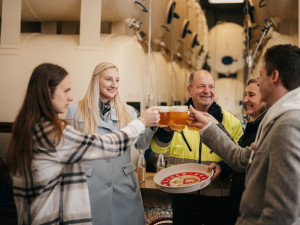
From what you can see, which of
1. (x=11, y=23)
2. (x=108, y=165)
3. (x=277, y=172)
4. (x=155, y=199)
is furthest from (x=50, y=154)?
(x=11, y=23)

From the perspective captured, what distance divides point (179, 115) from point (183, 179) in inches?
15.3

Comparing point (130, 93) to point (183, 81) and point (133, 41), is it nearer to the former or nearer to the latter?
point (133, 41)

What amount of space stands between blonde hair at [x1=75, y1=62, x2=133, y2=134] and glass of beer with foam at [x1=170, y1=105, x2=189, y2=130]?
0.41m

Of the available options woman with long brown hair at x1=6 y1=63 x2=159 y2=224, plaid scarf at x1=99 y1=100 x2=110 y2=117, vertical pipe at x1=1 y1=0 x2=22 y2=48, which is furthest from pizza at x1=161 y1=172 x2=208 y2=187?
vertical pipe at x1=1 y1=0 x2=22 y2=48

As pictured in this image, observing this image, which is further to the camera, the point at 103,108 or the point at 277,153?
the point at 103,108

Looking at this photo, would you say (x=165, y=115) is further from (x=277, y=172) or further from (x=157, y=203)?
(x=157, y=203)

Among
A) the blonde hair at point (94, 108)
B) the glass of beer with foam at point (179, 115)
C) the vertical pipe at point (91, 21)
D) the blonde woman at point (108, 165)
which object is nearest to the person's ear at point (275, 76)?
the glass of beer with foam at point (179, 115)

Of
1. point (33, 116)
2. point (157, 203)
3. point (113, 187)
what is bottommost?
point (157, 203)

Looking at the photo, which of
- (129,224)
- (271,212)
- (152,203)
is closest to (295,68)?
(271,212)

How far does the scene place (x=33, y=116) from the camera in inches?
53.4

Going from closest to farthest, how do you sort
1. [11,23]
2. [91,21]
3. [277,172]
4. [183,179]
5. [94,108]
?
[277,172], [183,179], [94,108], [91,21], [11,23]

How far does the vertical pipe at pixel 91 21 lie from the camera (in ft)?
8.96

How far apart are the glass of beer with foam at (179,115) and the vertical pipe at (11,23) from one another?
196cm

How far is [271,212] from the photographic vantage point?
3.49 ft
